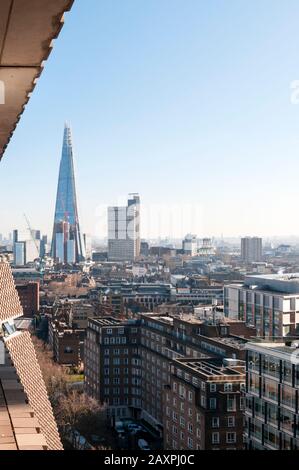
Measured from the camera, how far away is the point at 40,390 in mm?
3781

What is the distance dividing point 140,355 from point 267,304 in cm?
287

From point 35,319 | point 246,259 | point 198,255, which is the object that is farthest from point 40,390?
point 198,255

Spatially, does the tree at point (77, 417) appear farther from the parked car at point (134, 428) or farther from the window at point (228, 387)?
the window at point (228, 387)

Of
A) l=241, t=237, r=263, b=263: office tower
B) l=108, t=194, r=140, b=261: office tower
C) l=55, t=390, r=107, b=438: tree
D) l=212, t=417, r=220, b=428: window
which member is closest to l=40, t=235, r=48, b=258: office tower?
l=108, t=194, r=140, b=261: office tower

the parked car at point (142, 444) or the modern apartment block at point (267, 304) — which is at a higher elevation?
the modern apartment block at point (267, 304)

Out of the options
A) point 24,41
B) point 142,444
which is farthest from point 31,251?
point 24,41

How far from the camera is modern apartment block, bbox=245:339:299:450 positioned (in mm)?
4852

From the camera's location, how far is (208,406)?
256 inches

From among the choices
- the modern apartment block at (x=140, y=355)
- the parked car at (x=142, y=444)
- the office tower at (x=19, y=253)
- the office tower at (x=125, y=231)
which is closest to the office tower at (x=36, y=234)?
the office tower at (x=19, y=253)

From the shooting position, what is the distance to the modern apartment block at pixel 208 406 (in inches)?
253

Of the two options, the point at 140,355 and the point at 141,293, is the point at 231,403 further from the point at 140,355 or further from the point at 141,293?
the point at 141,293

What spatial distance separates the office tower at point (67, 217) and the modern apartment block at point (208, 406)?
30988 mm

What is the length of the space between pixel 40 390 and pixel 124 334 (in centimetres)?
725
